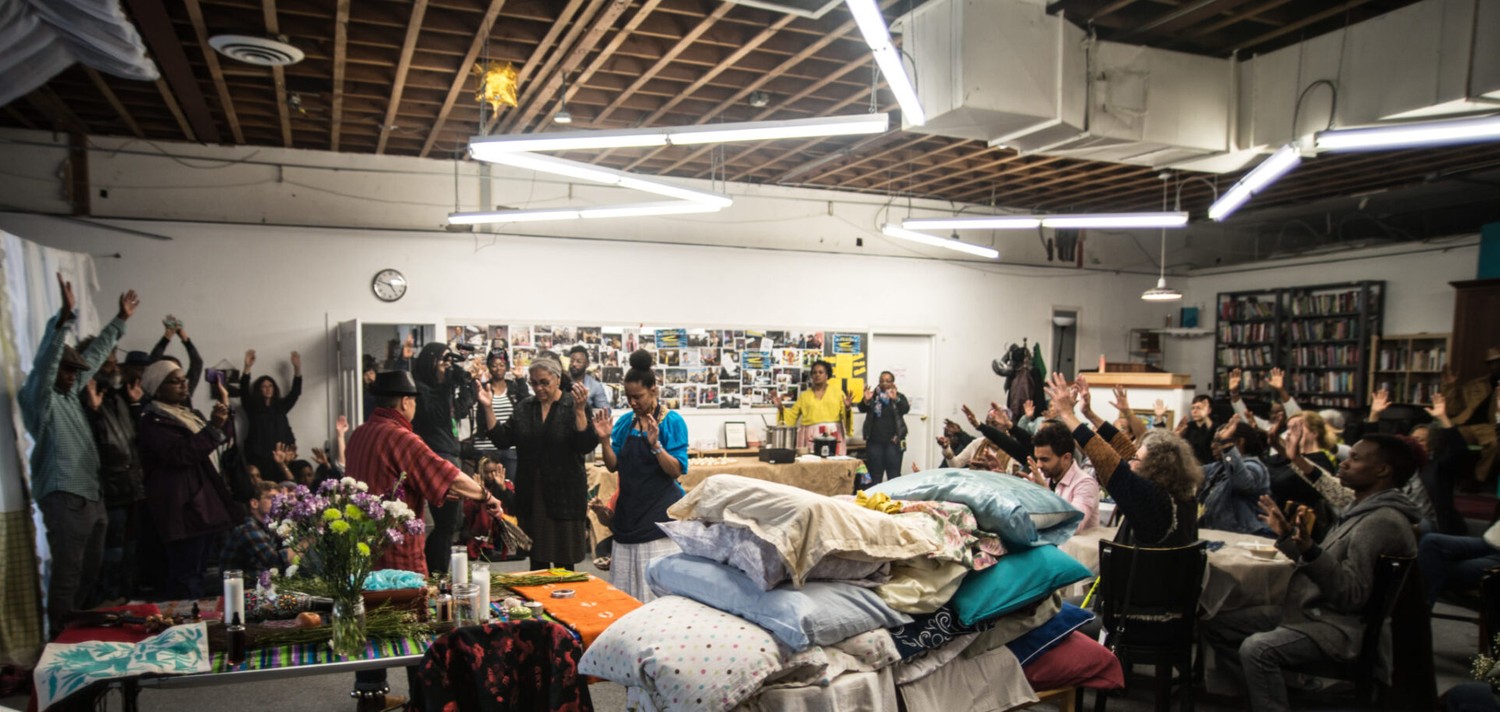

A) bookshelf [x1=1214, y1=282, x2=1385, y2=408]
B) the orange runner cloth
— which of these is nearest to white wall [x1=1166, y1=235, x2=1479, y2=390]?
bookshelf [x1=1214, y1=282, x2=1385, y2=408]

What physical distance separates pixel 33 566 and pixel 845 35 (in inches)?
229

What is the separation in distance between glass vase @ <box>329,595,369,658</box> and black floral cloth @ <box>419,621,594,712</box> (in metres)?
0.56

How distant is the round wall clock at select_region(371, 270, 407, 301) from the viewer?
878cm

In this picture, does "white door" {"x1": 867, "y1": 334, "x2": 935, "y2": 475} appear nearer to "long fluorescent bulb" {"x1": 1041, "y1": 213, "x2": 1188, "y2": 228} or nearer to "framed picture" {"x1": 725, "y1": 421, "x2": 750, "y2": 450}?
"framed picture" {"x1": 725, "y1": 421, "x2": 750, "y2": 450}

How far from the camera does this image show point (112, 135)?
7.93 m

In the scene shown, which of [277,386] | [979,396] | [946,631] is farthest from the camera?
[979,396]

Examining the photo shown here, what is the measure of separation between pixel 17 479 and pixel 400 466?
3.11 m

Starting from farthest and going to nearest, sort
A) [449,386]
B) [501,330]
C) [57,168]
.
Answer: [501,330], [57,168], [449,386]

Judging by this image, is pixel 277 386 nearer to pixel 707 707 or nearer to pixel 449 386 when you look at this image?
pixel 449 386

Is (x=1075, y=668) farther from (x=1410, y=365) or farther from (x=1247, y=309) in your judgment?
(x=1247, y=309)

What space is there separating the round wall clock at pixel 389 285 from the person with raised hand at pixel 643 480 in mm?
5241

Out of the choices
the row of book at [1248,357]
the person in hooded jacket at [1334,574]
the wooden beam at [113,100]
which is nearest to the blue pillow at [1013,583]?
the person in hooded jacket at [1334,574]

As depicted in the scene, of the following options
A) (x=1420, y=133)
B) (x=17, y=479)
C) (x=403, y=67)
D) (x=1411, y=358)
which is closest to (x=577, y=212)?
(x=403, y=67)

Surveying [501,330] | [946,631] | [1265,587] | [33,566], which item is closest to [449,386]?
[501,330]
